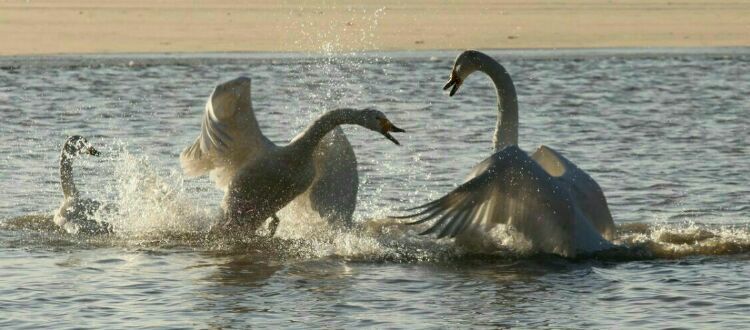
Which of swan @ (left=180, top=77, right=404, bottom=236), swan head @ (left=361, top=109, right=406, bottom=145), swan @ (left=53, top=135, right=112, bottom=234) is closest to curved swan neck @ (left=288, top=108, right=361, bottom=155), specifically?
swan @ (left=180, top=77, right=404, bottom=236)

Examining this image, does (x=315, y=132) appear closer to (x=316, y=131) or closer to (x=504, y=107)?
(x=316, y=131)

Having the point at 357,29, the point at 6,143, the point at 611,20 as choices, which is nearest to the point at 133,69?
the point at 357,29

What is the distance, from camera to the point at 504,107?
11242 millimetres

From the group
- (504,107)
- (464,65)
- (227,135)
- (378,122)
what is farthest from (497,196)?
(227,135)

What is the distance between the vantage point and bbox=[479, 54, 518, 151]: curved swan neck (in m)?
11.1

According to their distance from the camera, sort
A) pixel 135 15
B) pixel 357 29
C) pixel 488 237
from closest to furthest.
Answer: pixel 488 237 < pixel 357 29 < pixel 135 15

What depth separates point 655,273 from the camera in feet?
32.4

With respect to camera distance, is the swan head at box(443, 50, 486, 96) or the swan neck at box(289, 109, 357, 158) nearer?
the swan neck at box(289, 109, 357, 158)

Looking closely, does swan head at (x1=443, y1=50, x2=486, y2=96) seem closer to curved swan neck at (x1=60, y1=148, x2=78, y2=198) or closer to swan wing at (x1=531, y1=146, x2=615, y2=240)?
swan wing at (x1=531, y1=146, x2=615, y2=240)

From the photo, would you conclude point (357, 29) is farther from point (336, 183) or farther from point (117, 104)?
point (336, 183)

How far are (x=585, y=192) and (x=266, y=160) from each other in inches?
92.6

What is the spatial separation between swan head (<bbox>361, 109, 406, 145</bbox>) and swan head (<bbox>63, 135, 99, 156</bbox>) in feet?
11.7

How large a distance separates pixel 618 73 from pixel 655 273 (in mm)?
15121

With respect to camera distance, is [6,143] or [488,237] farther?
[6,143]
